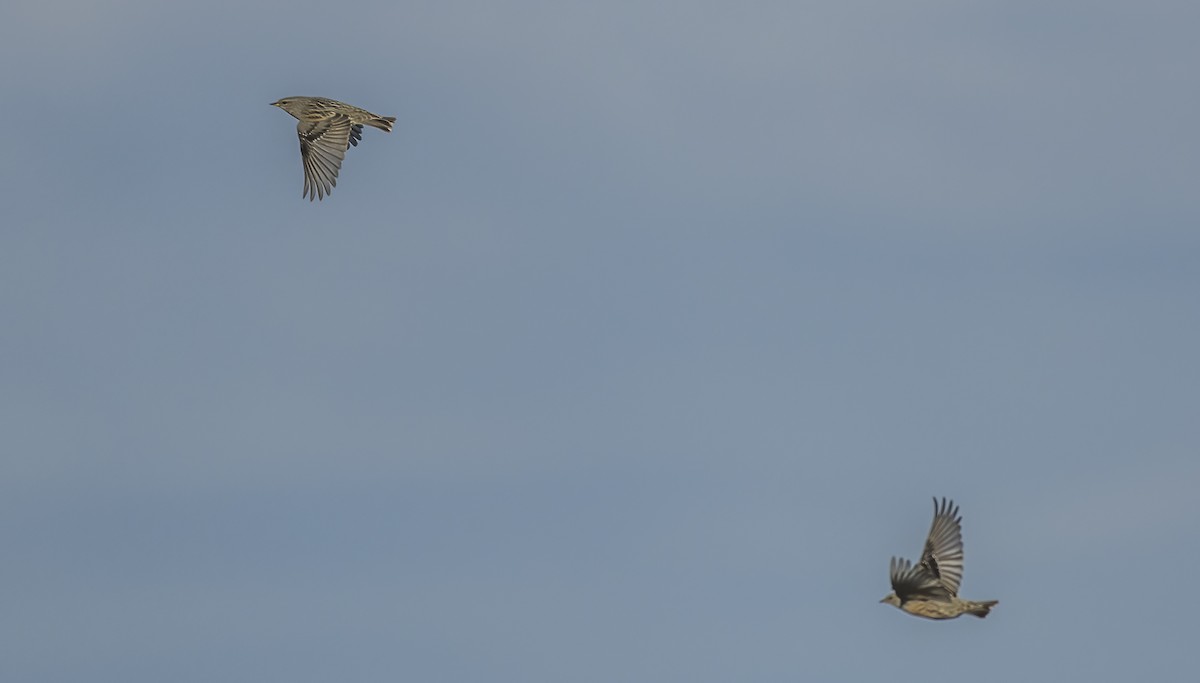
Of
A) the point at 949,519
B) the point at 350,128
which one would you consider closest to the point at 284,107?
the point at 350,128

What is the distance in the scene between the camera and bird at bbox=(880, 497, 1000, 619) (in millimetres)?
64375

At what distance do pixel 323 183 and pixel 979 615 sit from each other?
82.1 feet

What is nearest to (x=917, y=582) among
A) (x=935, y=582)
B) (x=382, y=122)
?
(x=935, y=582)

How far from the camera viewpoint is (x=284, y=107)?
7719cm

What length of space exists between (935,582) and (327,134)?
81.3 ft

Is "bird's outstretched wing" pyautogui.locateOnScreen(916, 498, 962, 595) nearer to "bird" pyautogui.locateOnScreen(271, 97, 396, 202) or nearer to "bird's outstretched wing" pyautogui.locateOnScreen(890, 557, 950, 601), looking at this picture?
"bird's outstretched wing" pyautogui.locateOnScreen(890, 557, 950, 601)

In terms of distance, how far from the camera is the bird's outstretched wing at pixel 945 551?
64562mm

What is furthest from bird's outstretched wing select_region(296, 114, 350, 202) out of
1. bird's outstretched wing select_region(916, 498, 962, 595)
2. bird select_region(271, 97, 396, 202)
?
bird's outstretched wing select_region(916, 498, 962, 595)

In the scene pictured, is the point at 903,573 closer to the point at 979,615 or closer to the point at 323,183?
the point at 979,615

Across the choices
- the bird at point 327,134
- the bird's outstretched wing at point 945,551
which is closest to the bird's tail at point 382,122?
the bird at point 327,134

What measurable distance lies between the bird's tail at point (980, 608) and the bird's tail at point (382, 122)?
79.9 ft

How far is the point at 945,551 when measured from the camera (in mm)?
65125

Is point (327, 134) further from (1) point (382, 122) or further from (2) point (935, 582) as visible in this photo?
(2) point (935, 582)

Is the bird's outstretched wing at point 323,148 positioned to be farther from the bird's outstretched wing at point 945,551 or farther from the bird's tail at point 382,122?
A: the bird's outstretched wing at point 945,551
